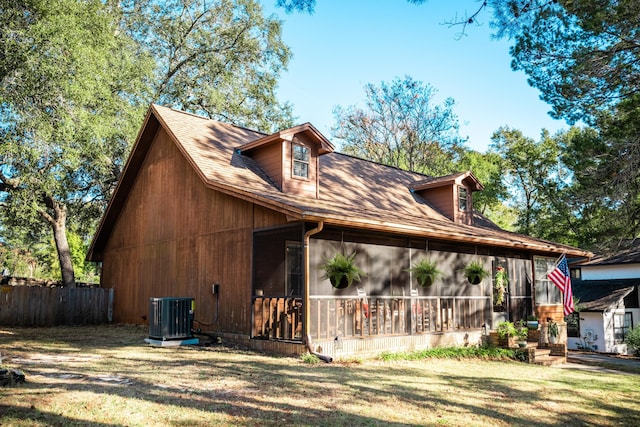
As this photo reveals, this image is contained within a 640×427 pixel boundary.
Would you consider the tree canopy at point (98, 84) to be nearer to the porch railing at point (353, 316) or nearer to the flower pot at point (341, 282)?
the porch railing at point (353, 316)

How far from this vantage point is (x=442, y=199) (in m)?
18.6

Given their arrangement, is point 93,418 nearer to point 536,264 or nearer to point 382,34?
point 382,34

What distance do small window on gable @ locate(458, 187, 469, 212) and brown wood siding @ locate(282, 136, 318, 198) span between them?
6.84 metres

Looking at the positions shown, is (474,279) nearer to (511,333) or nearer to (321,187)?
(511,333)

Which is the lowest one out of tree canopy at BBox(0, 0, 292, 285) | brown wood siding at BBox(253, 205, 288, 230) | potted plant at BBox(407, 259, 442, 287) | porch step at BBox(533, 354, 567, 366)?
porch step at BBox(533, 354, 567, 366)

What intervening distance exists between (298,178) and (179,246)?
3905 millimetres

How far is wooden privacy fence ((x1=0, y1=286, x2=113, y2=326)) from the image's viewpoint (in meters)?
16.1

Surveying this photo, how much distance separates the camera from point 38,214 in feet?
67.2

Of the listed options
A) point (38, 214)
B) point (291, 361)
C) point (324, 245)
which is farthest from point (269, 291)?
A: point (38, 214)

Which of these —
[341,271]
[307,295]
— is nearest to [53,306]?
[307,295]

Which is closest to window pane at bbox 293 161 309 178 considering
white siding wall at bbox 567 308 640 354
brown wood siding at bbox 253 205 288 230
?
brown wood siding at bbox 253 205 288 230

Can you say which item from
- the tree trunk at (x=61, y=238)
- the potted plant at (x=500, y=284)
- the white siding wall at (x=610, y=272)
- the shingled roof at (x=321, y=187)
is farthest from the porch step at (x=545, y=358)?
the white siding wall at (x=610, y=272)

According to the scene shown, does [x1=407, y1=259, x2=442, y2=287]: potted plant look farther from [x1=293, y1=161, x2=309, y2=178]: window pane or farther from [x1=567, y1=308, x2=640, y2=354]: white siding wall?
[x1=567, y1=308, x2=640, y2=354]: white siding wall

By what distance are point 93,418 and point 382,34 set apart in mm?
7579
